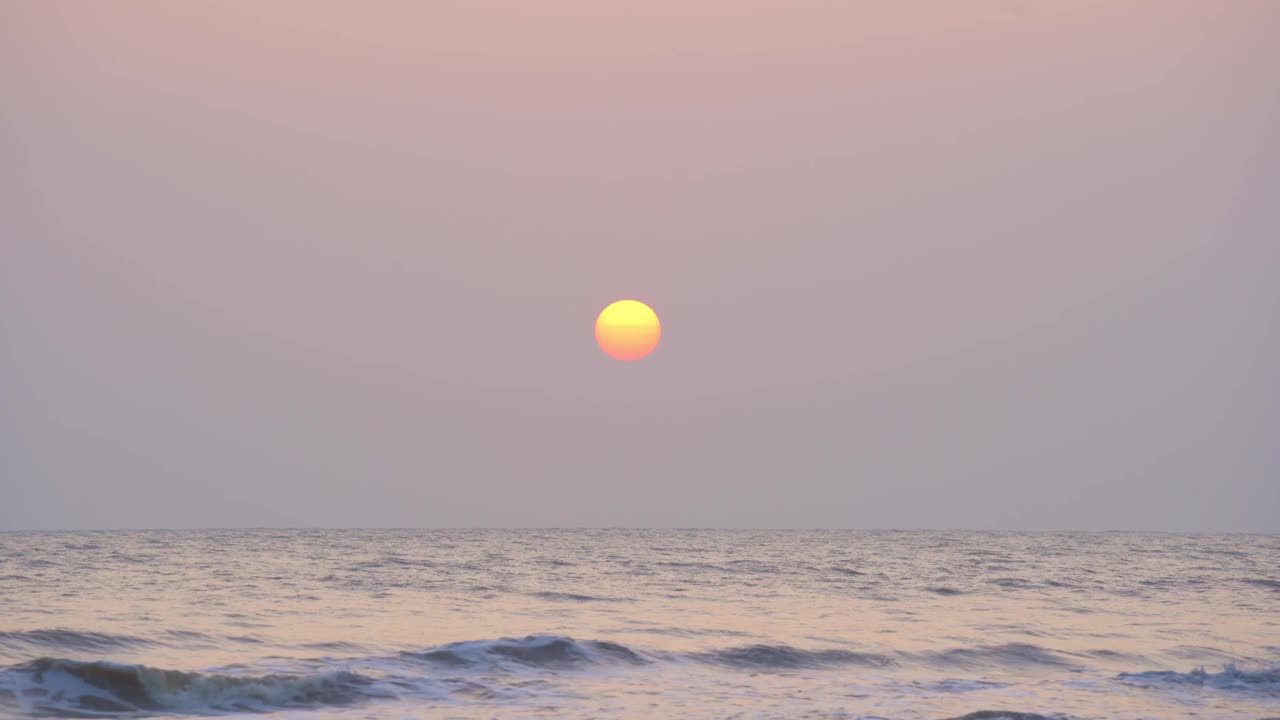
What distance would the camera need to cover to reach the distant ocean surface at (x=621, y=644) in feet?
57.7

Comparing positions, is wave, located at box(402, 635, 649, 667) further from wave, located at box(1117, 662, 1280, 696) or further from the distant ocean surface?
wave, located at box(1117, 662, 1280, 696)

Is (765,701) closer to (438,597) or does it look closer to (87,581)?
(438,597)

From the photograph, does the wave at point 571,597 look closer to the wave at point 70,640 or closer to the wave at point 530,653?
the wave at point 530,653

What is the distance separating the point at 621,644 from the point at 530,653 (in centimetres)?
237

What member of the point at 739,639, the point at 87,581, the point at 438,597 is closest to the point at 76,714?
the point at 739,639

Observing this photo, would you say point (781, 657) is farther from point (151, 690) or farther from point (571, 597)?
point (571, 597)

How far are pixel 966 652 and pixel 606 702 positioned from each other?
9.48 m

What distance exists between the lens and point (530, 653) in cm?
2186

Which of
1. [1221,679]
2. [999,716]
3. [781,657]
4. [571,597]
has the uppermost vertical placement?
[571,597]

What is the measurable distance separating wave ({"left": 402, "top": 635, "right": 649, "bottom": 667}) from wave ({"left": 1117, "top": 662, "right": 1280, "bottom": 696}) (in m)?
8.60

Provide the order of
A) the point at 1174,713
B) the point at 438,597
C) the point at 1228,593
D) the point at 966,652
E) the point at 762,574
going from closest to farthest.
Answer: the point at 1174,713 < the point at 966,652 < the point at 438,597 < the point at 1228,593 < the point at 762,574

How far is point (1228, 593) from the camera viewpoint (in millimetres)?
40062

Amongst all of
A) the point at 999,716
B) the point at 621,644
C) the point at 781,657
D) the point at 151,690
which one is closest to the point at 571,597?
the point at 621,644

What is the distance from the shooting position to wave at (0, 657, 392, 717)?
662 inches
